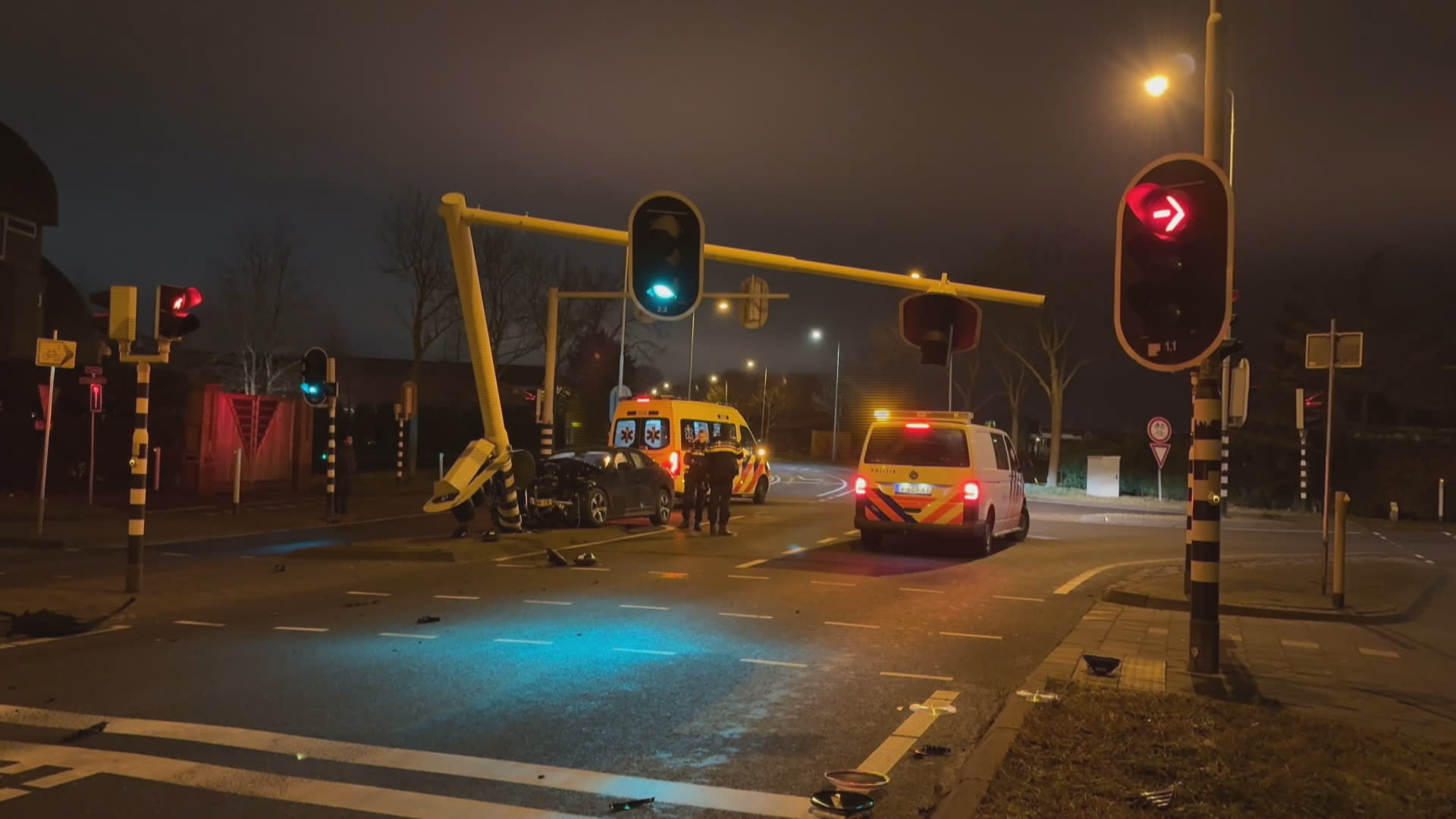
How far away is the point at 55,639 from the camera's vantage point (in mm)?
8727

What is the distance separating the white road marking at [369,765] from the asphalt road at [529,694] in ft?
0.06

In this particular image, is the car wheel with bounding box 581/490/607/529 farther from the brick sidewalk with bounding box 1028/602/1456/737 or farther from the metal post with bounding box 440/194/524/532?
the brick sidewalk with bounding box 1028/602/1456/737

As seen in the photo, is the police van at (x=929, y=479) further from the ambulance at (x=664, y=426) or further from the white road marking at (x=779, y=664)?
the ambulance at (x=664, y=426)

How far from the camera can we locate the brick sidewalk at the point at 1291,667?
664cm

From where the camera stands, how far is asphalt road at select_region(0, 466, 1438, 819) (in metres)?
5.07

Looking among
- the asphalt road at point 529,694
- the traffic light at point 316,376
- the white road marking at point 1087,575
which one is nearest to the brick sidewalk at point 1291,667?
the asphalt road at point 529,694

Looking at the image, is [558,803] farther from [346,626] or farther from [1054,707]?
[346,626]

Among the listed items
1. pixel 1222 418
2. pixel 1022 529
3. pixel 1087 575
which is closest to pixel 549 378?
pixel 1022 529

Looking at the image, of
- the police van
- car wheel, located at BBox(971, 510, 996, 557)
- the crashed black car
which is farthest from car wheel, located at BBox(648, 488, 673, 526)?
car wheel, located at BBox(971, 510, 996, 557)

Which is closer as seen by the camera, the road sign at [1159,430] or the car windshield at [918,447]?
the car windshield at [918,447]

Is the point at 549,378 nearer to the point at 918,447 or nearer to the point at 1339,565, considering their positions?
the point at 918,447

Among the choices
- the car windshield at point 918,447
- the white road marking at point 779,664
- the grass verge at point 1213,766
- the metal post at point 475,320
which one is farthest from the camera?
the car windshield at point 918,447

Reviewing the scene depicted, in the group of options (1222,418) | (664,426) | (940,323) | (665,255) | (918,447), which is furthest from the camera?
(664,426)

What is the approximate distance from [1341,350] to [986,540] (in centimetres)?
585
